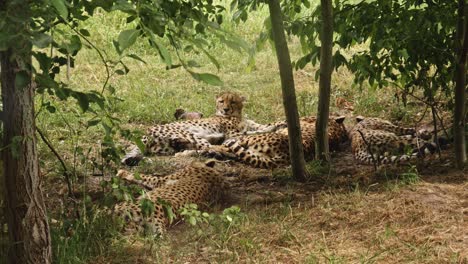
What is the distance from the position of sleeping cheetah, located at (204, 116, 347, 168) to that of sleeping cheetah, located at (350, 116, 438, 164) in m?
0.20

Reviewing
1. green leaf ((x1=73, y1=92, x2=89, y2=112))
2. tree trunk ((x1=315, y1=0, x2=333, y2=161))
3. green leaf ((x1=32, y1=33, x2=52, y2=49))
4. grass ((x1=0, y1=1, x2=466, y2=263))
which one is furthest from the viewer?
tree trunk ((x1=315, y1=0, x2=333, y2=161))

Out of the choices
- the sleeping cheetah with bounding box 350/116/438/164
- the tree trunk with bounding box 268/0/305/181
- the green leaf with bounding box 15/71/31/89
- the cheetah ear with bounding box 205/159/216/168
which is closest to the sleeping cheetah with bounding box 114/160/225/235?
the cheetah ear with bounding box 205/159/216/168

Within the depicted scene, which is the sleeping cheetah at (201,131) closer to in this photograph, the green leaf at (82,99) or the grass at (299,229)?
the grass at (299,229)

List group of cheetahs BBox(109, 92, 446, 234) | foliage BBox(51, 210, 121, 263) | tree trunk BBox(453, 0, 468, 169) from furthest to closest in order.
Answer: group of cheetahs BBox(109, 92, 446, 234), tree trunk BBox(453, 0, 468, 169), foliage BBox(51, 210, 121, 263)

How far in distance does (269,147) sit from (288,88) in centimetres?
125

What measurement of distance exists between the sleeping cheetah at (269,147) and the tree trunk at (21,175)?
128 inches

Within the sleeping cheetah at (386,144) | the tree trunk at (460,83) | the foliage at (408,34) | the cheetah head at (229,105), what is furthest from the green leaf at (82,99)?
the cheetah head at (229,105)

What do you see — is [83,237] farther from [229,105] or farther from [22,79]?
[229,105]

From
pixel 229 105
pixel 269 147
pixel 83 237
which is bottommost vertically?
pixel 83 237

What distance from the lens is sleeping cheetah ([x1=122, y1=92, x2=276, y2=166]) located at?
22.6 ft

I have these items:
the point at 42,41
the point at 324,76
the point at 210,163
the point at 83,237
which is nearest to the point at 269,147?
the point at 210,163

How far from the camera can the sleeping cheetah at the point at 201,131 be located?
6891 mm

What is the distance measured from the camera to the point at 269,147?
→ 652cm

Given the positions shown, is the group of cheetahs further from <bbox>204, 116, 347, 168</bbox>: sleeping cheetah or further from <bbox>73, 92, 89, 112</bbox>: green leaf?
<bbox>73, 92, 89, 112</bbox>: green leaf
